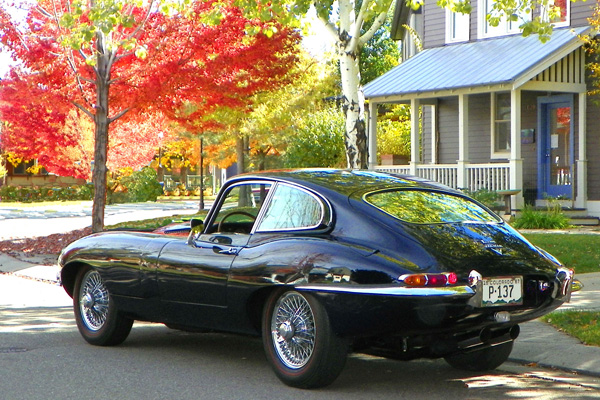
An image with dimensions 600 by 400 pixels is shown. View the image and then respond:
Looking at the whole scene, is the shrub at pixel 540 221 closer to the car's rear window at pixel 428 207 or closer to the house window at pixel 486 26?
the house window at pixel 486 26

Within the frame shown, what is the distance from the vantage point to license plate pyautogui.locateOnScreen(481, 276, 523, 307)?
579 centimetres

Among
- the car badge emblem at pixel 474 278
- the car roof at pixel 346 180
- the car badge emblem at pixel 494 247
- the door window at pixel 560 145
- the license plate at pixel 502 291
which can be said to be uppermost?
the door window at pixel 560 145

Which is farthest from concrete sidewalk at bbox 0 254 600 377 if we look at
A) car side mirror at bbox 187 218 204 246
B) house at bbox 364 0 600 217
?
house at bbox 364 0 600 217

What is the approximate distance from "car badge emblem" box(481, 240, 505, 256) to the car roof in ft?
2.79

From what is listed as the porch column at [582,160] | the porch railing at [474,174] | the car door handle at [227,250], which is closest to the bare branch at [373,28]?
the porch railing at [474,174]

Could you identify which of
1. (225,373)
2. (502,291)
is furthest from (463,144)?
(502,291)

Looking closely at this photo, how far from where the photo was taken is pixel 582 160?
20.7 metres

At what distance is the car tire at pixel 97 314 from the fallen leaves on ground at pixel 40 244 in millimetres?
9829

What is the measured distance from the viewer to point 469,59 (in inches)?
872

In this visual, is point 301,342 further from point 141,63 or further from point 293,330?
point 141,63

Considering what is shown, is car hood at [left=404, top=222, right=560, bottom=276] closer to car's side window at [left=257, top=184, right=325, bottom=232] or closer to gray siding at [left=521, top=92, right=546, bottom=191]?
car's side window at [left=257, top=184, right=325, bottom=232]

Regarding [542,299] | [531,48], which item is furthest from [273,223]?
[531,48]

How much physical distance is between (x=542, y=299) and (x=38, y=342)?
4562mm

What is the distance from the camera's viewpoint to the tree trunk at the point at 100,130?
59.4ft
